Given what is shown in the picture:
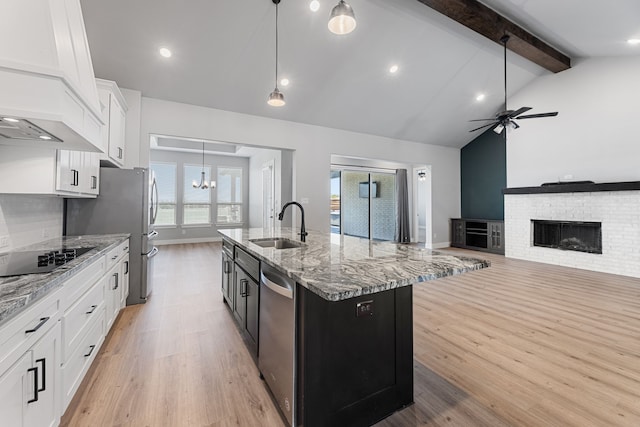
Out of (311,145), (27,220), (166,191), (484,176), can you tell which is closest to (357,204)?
(311,145)

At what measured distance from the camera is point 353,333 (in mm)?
1456

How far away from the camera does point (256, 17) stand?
131 inches

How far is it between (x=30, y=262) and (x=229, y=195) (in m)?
7.76

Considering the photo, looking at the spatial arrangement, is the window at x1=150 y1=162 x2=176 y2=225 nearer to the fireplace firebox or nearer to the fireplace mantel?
the fireplace mantel

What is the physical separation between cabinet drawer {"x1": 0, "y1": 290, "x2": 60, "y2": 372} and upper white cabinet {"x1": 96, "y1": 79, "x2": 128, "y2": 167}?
2224 mm

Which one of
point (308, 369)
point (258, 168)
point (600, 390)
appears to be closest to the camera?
point (308, 369)

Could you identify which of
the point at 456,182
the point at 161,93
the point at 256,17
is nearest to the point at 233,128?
the point at 161,93

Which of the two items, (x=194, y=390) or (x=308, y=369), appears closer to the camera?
(x=308, y=369)

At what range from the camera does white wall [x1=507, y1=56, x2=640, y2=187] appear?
467 centimetres

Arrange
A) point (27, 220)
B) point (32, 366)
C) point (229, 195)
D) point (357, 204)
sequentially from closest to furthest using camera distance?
point (32, 366) < point (27, 220) < point (357, 204) < point (229, 195)

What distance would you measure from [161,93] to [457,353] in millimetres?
4992

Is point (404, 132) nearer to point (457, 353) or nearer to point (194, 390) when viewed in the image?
point (457, 353)

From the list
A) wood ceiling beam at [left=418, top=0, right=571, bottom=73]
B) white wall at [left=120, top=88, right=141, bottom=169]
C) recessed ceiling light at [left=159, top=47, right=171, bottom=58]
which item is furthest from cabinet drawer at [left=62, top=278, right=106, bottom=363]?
wood ceiling beam at [left=418, top=0, right=571, bottom=73]

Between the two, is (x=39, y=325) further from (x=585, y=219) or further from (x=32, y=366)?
(x=585, y=219)
